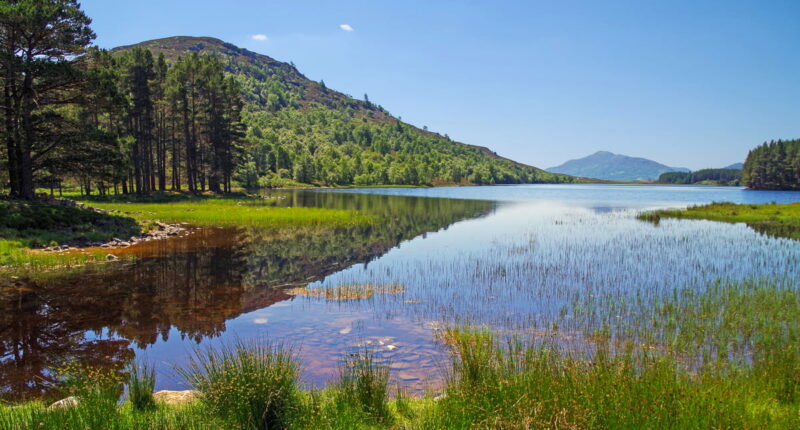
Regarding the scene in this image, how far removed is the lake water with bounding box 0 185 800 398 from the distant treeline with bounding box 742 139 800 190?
532ft

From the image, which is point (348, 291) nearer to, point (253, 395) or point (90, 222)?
point (253, 395)

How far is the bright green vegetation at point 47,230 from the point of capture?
67.6ft

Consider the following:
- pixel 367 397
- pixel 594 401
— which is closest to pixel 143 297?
pixel 367 397

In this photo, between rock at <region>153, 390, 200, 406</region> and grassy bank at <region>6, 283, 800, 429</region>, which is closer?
grassy bank at <region>6, 283, 800, 429</region>

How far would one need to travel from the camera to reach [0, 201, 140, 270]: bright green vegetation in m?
20.6

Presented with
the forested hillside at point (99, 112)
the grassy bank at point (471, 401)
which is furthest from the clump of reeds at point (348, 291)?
the forested hillside at point (99, 112)

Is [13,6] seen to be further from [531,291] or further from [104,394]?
[531,291]

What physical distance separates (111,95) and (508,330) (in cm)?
3104

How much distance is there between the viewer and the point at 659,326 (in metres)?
12.9

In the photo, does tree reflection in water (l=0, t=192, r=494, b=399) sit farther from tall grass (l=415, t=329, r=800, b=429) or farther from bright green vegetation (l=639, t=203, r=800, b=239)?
bright green vegetation (l=639, t=203, r=800, b=239)

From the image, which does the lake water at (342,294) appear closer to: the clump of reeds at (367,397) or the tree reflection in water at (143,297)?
the tree reflection in water at (143,297)

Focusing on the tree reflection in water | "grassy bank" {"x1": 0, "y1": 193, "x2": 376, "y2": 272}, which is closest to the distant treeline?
"grassy bank" {"x1": 0, "y1": 193, "x2": 376, "y2": 272}

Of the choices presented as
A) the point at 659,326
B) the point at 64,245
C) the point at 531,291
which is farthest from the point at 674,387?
the point at 64,245

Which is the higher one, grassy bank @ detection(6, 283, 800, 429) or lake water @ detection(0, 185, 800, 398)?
grassy bank @ detection(6, 283, 800, 429)
